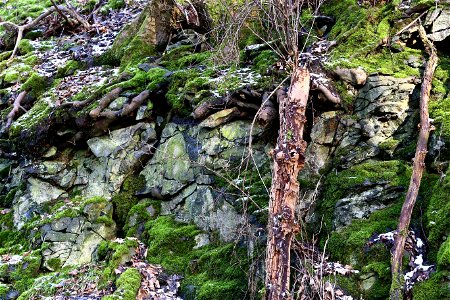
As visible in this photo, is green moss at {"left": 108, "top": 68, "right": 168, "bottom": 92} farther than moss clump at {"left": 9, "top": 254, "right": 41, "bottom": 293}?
Yes

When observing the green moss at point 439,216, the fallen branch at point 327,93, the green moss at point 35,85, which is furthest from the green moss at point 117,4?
the green moss at point 439,216

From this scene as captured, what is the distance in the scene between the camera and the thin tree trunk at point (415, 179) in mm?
4445

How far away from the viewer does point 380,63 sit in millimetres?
7086

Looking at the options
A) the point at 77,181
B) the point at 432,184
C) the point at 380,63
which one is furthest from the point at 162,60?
the point at 432,184

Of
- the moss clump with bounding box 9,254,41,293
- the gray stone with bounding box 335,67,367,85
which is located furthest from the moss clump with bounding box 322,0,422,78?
the moss clump with bounding box 9,254,41,293

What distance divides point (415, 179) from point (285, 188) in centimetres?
155

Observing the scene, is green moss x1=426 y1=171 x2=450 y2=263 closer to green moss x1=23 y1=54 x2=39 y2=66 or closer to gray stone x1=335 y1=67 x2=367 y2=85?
gray stone x1=335 y1=67 x2=367 y2=85

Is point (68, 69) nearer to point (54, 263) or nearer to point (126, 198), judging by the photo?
point (126, 198)

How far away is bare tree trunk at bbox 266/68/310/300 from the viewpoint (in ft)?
15.4

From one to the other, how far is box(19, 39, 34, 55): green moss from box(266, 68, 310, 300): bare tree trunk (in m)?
8.84

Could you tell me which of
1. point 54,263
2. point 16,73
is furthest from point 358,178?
point 16,73

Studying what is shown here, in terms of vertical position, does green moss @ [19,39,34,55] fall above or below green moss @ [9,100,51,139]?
above

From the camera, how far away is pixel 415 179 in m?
5.30

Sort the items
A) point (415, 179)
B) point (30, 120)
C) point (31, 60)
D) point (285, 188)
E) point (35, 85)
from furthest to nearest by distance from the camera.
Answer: point (31, 60) < point (35, 85) < point (30, 120) < point (415, 179) < point (285, 188)
